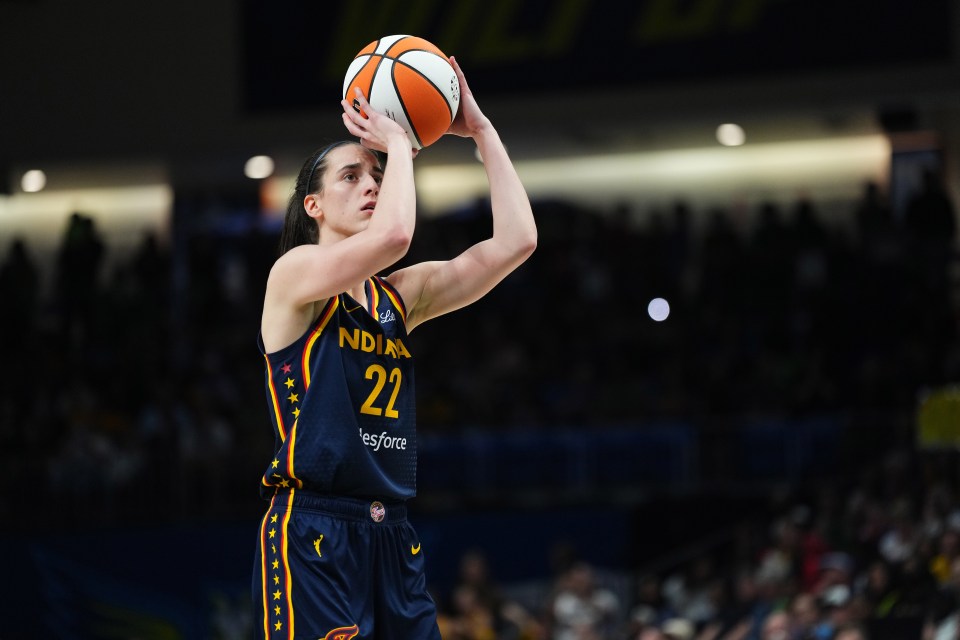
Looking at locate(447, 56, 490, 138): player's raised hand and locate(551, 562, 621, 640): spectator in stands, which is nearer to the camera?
locate(447, 56, 490, 138): player's raised hand

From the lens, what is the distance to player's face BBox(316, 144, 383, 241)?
4.39 m

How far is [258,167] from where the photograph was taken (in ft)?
67.9

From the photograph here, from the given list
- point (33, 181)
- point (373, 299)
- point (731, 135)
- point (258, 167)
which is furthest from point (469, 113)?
point (33, 181)

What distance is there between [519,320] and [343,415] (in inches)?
579

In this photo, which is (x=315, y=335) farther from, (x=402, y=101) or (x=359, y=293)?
(x=402, y=101)

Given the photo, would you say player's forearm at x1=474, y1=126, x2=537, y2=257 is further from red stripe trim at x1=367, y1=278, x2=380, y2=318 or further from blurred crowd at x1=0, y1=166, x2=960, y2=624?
blurred crowd at x1=0, y1=166, x2=960, y2=624

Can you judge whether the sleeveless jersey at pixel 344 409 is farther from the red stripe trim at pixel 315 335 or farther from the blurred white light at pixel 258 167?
the blurred white light at pixel 258 167

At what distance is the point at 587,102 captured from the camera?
1798 centimetres

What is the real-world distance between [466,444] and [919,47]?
6.89 m

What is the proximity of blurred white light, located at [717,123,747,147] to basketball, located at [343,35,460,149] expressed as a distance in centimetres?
1461

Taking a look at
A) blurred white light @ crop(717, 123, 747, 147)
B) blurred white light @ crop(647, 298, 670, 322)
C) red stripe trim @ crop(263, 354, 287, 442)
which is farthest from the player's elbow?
blurred white light @ crop(717, 123, 747, 147)

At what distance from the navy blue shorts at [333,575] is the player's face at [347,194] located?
0.83m

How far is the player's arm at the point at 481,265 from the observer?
467cm

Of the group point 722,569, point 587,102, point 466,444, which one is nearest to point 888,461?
point 722,569
